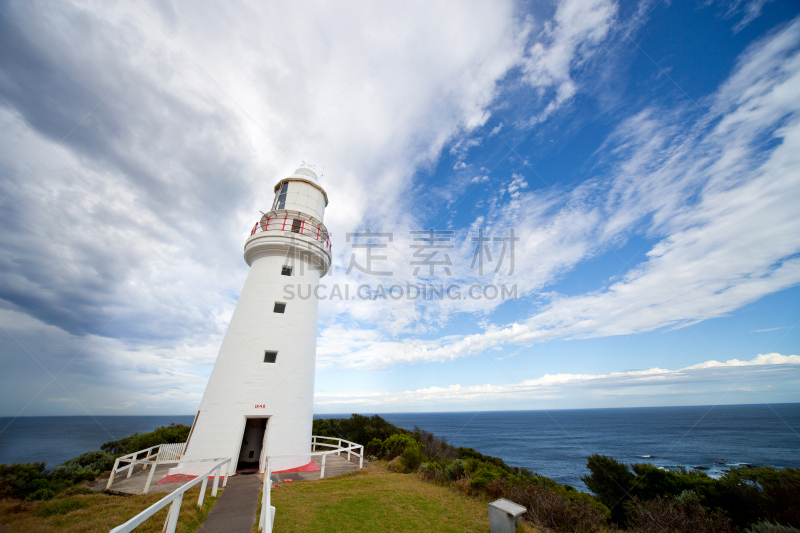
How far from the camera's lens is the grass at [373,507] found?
5.97 m

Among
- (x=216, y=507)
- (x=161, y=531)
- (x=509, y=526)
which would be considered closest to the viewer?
(x=161, y=531)

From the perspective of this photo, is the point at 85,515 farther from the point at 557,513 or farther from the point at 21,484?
the point at 557,513

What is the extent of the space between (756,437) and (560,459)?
4739cm

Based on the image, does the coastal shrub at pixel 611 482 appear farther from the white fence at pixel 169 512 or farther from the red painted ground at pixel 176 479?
the red painted ground at pixel 176 479

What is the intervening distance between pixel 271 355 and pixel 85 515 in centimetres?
598

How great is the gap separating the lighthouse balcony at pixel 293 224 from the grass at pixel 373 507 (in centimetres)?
835

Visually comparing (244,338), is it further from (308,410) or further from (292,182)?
(292,182)

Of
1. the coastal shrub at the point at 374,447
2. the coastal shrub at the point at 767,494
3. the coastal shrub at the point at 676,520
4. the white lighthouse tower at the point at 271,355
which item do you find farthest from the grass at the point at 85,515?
the coastal shrub at the point at 767,494

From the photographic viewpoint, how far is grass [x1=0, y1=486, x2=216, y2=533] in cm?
321

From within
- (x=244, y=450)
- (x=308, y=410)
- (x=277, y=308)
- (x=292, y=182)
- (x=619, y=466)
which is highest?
(x=292, y=182)

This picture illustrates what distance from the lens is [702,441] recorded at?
56.5 meters

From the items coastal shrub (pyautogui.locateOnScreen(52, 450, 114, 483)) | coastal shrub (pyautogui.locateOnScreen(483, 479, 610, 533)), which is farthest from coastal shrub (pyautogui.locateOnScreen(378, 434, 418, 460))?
coastal shrub (pyautogui.locateOnScreen(52, 450, 114, 483))

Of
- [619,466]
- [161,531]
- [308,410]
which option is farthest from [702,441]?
[161,531]

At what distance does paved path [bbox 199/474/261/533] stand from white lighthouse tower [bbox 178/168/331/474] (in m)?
1.21
